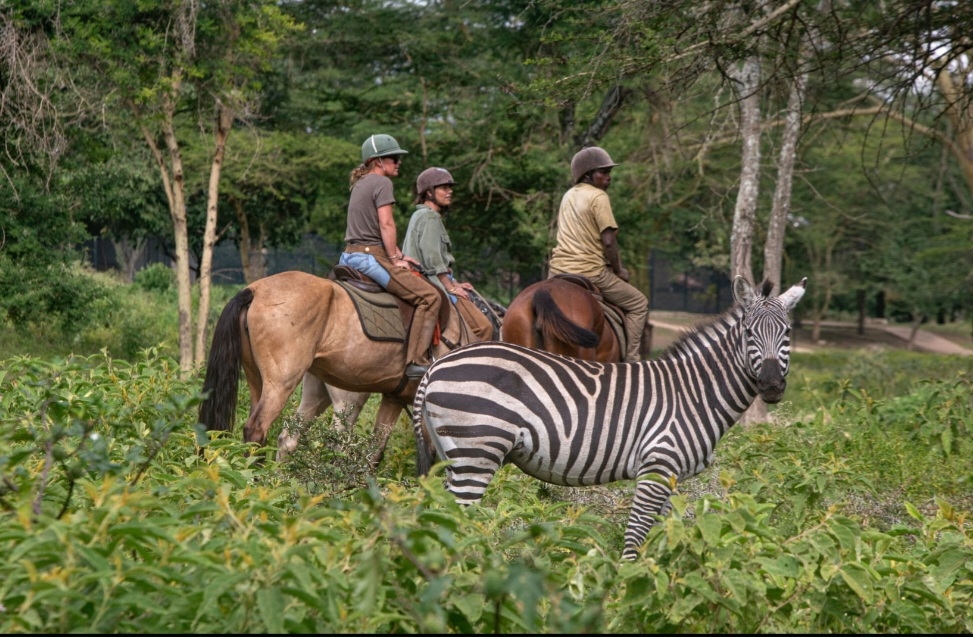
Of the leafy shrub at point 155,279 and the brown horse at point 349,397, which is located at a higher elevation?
the brown horse at point 349,397

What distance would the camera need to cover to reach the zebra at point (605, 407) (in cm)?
595

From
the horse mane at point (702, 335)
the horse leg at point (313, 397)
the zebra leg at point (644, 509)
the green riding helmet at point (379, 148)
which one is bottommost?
the horse leg at point (313, 397)

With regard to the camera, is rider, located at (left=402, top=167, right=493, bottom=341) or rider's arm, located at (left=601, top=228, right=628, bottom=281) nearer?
rider, located at (left=402, top=167, right=493, bottom=341)

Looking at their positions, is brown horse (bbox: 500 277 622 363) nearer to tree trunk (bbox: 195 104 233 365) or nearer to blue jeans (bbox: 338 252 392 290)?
blue jeans (bbox: 338 252 392 290)

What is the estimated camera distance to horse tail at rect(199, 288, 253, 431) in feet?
25.8

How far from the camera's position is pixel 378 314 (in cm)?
903

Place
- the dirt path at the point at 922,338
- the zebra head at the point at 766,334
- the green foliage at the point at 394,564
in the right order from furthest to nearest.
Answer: the dirt path at the point at 922,338 < the zebra head at the point at 766,334 < the green foliage at the point at 394,564

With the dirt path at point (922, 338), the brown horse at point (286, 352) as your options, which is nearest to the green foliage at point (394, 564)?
the brown horse at point (286, 352)

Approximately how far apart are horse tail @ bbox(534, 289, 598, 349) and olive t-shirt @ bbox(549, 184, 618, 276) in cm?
62

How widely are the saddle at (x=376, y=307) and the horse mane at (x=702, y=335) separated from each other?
2936 mm

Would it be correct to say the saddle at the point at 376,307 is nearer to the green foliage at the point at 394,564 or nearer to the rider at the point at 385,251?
the rider at the point at 385,251

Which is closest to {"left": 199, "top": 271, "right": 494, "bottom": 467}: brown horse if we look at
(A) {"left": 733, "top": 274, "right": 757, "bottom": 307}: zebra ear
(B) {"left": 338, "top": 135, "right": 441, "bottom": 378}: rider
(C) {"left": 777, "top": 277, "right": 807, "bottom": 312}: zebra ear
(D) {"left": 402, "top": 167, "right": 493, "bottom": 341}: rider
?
(B) {"left": 338, "top": 135, "right": 441, "bottom": 378}: rider

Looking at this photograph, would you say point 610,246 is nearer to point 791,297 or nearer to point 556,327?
point 556,327

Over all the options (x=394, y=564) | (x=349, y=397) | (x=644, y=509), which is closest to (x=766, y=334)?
(x=644, y=509)
